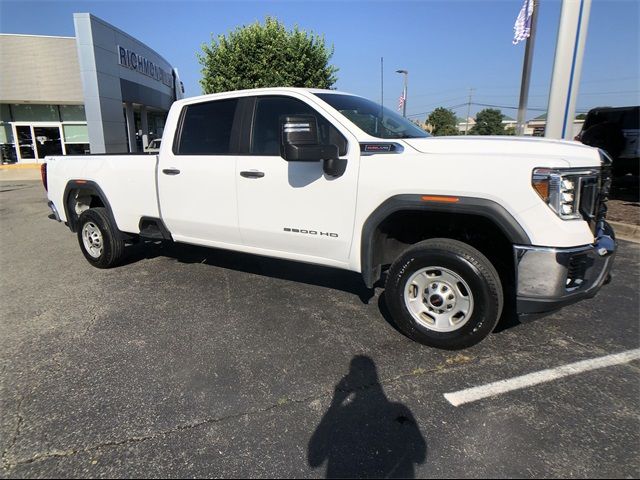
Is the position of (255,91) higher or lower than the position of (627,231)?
higher

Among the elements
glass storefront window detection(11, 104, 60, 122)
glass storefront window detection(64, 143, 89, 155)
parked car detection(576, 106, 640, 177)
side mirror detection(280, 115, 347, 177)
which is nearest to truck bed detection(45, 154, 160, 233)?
side mirror detection(280, 115, 347, 177)

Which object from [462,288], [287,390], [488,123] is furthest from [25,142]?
[488,123]

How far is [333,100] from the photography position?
12.8ft

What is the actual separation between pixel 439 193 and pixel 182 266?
3.74 metres

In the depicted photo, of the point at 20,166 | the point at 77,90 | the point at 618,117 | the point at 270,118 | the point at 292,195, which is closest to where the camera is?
the point at 292,195

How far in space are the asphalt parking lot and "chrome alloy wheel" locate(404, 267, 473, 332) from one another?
0.25 metres

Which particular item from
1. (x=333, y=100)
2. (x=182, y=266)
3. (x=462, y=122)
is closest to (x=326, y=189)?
(x=333, y=100)

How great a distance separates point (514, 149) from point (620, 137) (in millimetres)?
10459

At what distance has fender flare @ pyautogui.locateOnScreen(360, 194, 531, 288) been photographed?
2885 mm

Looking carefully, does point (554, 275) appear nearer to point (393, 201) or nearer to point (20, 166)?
point (393, 201)

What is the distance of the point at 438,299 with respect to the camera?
10.8ft

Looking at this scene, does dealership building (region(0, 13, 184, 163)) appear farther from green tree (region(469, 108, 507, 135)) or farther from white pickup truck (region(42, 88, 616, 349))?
green tree (region(469, 108, 507, 135))

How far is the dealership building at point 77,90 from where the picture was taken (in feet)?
56.3

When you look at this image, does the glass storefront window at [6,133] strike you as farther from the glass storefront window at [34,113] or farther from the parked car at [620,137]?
the parked car at [620,137]
